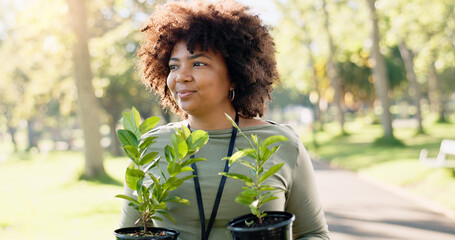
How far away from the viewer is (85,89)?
49.1 ft

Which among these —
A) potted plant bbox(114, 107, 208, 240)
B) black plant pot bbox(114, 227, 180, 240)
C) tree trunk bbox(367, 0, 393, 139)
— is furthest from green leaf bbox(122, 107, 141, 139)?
tree trunk bbox(367, 0, 393, 139)

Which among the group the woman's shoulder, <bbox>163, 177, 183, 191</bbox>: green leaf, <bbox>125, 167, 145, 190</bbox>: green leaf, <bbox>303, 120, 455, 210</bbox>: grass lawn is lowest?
<bbox>303, 120, 455, 210</bbox>: grass lawn

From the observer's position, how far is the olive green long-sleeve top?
7.08ft

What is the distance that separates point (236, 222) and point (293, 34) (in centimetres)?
3669

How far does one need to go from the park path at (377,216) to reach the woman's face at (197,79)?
19.0 ft

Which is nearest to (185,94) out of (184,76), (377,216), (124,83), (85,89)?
(184,76)

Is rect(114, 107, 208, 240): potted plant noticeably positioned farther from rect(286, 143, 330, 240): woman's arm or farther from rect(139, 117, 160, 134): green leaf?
rect(286, 143, 330, 240): woman's arm

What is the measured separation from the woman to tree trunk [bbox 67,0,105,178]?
12.8 metres

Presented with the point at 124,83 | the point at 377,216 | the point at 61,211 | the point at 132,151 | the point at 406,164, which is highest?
the point at 124,83

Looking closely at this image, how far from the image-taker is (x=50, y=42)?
1336cm

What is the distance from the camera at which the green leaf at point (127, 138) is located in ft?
5.95

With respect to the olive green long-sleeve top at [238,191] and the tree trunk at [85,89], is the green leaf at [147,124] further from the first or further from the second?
the tree trunk at [85,89]

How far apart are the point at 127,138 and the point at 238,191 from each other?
0.53m

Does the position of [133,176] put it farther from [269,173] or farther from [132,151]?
[269,173]
